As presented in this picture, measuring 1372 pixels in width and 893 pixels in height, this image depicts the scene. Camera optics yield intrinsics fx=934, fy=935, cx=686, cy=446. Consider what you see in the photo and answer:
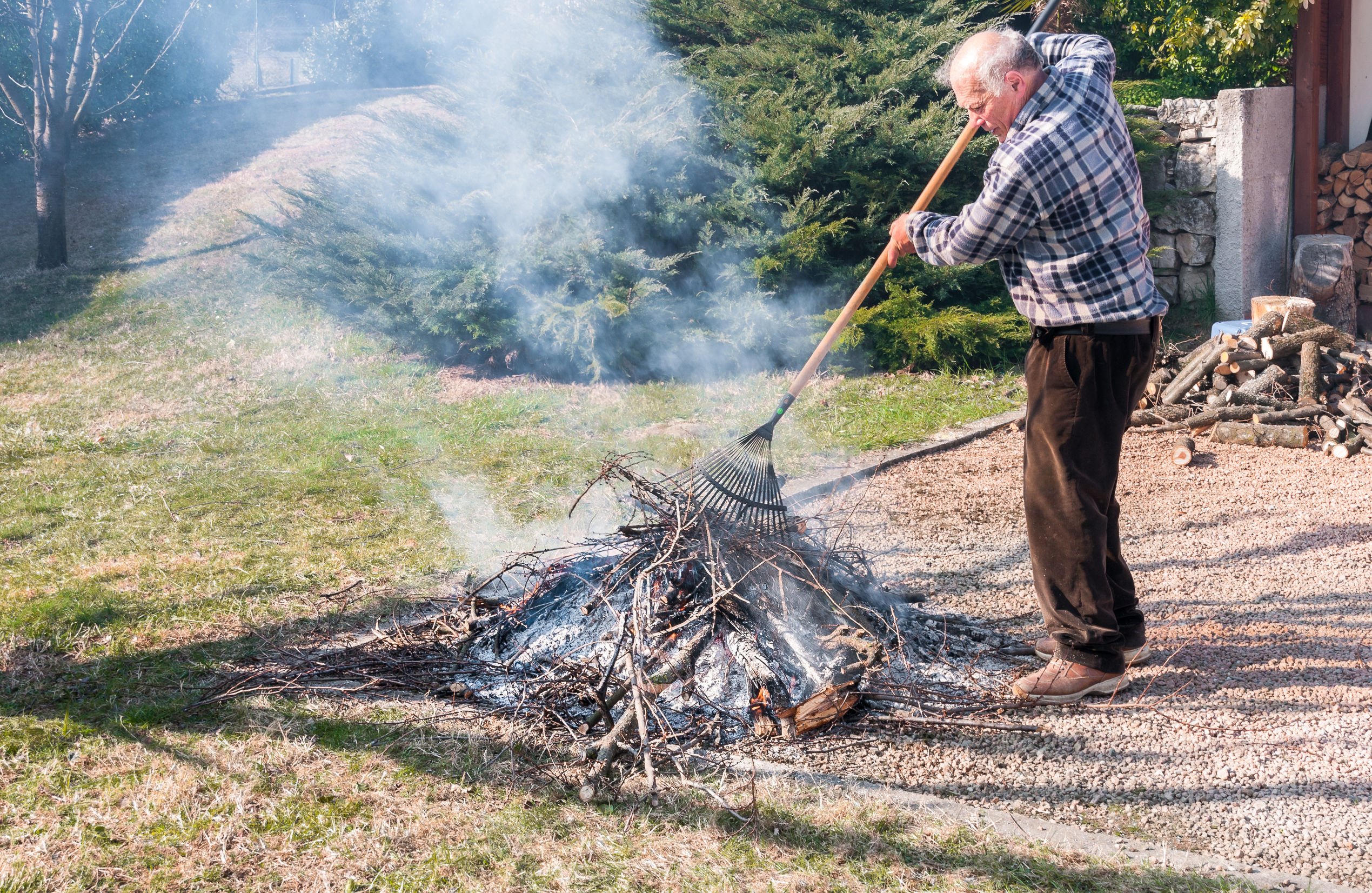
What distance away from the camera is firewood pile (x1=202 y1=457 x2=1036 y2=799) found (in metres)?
2.90

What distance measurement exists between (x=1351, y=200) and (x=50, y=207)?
530 inches

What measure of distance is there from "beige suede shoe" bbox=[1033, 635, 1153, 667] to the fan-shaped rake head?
100 cm

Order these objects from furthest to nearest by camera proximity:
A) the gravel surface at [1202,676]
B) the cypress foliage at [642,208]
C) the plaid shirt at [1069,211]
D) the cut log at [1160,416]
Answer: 1. the cypress foliage at [642,208]
2. the cut log at [1160,416]
3. the plaid shirt at [1069,211]
4. the gravel surface at [1202,676]

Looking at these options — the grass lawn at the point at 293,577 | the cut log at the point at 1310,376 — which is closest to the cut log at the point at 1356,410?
the cut log at the point at 1310,376

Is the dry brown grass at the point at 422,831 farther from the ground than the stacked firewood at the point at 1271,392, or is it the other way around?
the stacked firewood at the point at 1271,392

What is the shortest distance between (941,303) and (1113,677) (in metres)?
5.47

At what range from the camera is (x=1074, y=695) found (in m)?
3.01

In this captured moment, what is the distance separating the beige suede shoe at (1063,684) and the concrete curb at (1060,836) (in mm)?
622

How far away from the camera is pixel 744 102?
316 inches

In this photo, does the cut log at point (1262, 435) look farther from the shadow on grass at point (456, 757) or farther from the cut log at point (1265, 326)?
the shadow on grass at point (456, 757)

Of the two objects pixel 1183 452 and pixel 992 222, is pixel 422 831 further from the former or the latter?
pixel 1183 452

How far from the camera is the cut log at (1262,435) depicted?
5.61 m

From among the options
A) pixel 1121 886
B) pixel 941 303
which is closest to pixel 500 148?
pixel 941 303

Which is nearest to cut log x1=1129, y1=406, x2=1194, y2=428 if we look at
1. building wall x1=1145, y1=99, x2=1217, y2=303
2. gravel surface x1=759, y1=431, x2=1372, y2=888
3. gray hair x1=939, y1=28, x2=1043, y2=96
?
gravel surface x1=759, y1=431, x2=1372, y2=888
